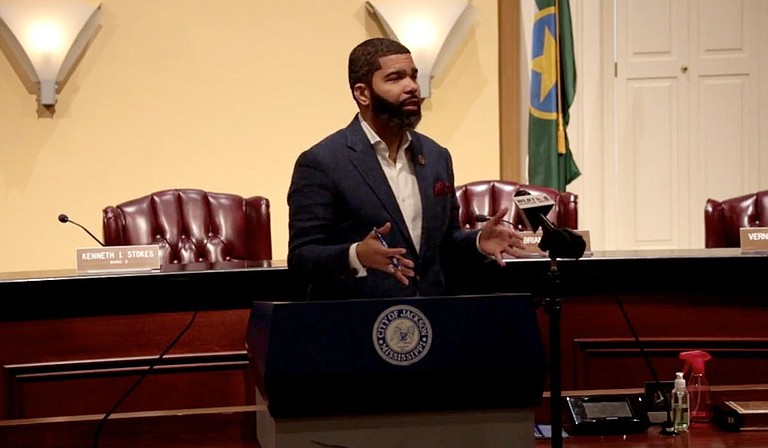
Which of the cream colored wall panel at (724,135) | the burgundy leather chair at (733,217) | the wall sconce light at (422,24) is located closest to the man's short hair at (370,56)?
the burgundy leather chair at (733,217)

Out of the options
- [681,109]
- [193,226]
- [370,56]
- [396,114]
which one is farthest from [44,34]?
[681,109]

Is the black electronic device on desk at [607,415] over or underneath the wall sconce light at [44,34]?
underneath

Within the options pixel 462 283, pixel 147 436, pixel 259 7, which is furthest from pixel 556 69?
pixel 147 436

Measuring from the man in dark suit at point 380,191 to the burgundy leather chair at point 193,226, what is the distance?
54.8 inches

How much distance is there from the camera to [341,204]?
7.73ft

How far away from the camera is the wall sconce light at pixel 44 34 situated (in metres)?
4.98

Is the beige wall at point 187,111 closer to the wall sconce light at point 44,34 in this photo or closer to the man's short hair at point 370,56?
the wall sconce light at point 44,34

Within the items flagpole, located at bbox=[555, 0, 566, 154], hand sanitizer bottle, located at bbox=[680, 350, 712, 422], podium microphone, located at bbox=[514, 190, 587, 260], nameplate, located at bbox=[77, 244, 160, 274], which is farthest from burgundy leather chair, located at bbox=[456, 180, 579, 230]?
podium microphone, located at bbox=[514, 190, 587, 260]

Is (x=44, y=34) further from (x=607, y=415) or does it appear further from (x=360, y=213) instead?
(x=607, y=415)

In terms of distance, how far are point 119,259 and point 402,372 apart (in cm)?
179

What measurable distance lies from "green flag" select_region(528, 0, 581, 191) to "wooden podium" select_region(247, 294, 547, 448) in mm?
3731

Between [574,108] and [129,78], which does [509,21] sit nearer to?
[574,108]

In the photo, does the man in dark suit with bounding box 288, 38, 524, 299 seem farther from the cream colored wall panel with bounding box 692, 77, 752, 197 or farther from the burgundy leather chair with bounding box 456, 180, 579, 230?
the cream colored wall panel with bounding box 692, 77, 752, 197

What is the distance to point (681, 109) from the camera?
6.05 meters
